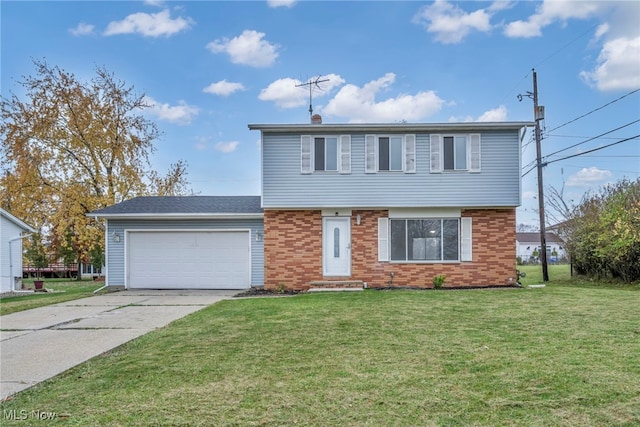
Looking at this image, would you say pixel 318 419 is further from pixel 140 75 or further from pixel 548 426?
pixel 140 75

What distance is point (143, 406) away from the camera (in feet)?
12.6

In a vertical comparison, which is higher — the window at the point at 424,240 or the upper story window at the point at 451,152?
the upper story window at the point at 451,152

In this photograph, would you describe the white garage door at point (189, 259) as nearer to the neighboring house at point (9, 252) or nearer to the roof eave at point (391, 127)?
the roof eave at point (391, 127)

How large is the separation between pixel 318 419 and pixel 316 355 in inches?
73.8

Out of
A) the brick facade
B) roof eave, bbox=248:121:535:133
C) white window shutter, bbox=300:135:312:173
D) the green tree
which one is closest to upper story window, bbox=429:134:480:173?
roof eave, bbox=248:121:535:133

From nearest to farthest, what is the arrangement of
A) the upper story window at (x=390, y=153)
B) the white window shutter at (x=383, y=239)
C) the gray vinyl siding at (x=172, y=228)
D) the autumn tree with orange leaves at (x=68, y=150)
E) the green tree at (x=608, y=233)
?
the upper story window at (x=390, y=153), the green tree at (x=608, y=233), the white window shutter at (x=383, y=239), the gray vinyl siding at (x=172, y=228), the autumn tree with orange leaves at (x=68, y=150)

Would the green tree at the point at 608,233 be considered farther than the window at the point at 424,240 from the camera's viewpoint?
No

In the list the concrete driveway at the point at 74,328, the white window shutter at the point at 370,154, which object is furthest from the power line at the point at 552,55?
the concrete driveway at the point at 74,328

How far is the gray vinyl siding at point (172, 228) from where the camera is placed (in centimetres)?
1505

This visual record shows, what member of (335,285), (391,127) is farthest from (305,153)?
(335,285)

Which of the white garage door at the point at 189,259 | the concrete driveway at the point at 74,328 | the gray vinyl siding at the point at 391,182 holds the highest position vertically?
the gray vinyl siding at the point at 391,182

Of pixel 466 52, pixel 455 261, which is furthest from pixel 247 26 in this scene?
pixel 455 261

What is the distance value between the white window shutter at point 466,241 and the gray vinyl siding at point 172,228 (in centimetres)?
656

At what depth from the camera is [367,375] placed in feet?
14.9
